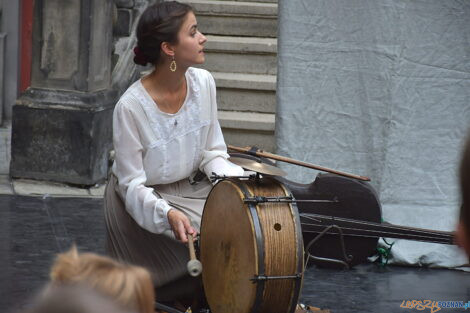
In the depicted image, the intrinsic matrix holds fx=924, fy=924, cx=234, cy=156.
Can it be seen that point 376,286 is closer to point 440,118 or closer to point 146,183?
point 440,118

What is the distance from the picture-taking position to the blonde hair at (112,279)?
1.44 meters

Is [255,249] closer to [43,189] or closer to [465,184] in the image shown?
[465,184]

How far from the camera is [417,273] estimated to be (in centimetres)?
543

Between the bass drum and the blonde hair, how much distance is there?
85.9 inches

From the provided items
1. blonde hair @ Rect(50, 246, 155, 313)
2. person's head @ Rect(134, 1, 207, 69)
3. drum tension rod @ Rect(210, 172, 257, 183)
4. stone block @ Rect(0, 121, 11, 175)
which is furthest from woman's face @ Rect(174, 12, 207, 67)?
stone block @ Rect(0, 121, 11, 175)

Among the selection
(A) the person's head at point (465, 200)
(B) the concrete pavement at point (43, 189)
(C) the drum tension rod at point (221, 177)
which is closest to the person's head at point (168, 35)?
(C) the drum tension rod at point (221, 177)

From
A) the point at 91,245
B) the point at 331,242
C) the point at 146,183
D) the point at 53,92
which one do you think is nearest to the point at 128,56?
the point at 53,92

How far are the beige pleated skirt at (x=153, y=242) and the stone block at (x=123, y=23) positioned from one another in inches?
136

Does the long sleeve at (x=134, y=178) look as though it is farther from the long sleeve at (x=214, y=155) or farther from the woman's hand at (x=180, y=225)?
the long sleeve at (x=214, y=155)

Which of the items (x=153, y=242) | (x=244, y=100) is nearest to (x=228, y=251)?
(x=153, y=242)

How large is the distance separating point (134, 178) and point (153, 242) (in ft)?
1.22

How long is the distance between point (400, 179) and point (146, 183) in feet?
6.83

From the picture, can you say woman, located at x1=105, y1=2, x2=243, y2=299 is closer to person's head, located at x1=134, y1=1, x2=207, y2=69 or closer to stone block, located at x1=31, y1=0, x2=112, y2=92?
person's head, located at x1=134, y1=1, x2=207, y2=69

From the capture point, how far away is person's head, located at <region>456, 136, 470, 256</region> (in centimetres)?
149
